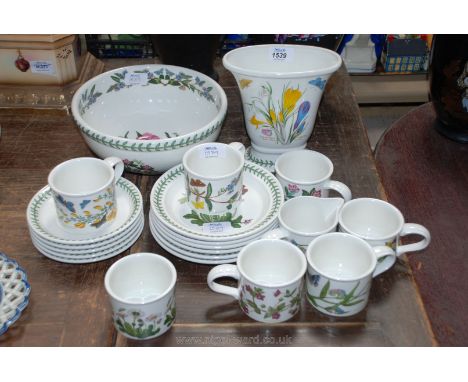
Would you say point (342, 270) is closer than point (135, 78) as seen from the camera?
Yes

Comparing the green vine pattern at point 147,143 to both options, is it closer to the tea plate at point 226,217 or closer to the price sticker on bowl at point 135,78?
the tea plate at point 226,217

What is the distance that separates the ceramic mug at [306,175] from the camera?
114cm

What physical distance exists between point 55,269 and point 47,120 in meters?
0.51

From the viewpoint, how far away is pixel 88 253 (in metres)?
1.04

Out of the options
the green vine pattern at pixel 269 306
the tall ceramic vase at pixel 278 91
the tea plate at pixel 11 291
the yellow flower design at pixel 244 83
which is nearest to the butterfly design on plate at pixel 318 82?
the tall ceramic vase at pixel 278 91

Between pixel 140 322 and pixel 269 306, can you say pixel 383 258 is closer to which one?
pixel 269 306

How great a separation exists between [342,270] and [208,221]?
25 centimetres

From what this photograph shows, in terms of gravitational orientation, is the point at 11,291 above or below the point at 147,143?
below

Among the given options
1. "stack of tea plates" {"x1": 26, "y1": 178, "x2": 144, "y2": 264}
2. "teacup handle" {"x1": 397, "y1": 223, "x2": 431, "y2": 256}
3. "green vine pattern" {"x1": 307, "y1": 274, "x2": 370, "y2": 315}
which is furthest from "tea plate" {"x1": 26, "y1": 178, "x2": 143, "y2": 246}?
"teacup handle" {"x1": 397, "y1": 223, "x2": 431, "y2": 256}

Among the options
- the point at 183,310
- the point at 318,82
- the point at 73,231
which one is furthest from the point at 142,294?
the point at 318,82

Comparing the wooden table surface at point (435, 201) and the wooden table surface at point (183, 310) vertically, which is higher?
the wooden table surface at point (183, 310)

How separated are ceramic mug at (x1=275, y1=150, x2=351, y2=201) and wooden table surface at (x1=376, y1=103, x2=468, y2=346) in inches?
7.5

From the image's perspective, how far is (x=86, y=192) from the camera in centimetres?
101

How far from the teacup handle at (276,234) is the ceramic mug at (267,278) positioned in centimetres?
2
